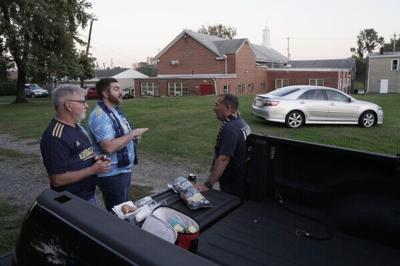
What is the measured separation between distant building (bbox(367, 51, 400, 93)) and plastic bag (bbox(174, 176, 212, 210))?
50.1 m

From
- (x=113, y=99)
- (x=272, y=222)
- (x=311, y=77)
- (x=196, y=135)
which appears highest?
(x=311, y=77)

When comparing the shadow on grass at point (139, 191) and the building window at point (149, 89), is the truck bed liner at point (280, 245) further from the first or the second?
the building window at point (149, 89)

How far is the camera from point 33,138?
1130cm

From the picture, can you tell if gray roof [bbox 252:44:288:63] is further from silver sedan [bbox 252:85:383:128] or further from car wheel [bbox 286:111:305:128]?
car wheel [bbox 286:111:305:128]

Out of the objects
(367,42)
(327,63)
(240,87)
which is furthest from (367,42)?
(240,87)

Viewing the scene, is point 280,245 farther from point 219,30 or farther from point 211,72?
point 219,30

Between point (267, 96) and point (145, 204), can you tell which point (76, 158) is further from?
point (267, 96)

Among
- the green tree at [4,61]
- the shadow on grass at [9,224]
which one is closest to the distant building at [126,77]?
the green tree at [4,61]

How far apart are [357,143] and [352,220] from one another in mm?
7732

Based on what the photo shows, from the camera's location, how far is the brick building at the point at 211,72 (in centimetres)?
4412

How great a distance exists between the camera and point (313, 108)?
12.4m

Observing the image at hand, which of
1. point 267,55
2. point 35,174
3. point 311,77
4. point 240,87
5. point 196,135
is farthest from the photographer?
point 267,55

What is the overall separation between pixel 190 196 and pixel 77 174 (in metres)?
0.89

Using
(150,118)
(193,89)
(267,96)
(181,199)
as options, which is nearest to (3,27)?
(150,118)
